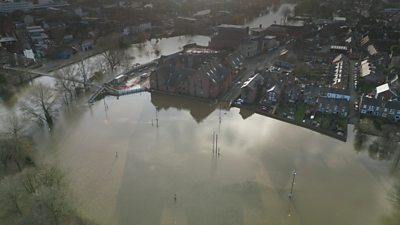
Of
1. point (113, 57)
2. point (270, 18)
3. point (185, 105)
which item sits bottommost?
point (185, 105)

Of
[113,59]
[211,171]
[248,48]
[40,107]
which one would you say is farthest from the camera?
[248,48]

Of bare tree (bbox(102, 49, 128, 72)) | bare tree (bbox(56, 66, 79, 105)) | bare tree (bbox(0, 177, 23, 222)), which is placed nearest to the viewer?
bare tree (bbox(0, 177, 23, 222))

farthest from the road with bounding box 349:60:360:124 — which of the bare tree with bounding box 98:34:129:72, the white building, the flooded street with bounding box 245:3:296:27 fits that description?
the flooded street with bounding box 245:3:296:27

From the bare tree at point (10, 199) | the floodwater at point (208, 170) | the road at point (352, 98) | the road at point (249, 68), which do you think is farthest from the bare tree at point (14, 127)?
the road at point (352, 98)

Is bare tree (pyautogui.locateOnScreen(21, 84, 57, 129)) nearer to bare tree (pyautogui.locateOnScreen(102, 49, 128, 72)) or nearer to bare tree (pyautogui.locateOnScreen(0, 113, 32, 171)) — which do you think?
bare tree (pyautogui.locateOnScreen(0, 113, 32, 171))

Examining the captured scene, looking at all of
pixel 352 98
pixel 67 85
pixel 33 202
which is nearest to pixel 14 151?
pixel 33 202

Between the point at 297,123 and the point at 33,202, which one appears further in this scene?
the point at 297,123

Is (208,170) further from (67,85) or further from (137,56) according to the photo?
(137,56)

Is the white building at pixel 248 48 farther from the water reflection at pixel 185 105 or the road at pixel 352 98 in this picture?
the water reflection at pixel 185 105
